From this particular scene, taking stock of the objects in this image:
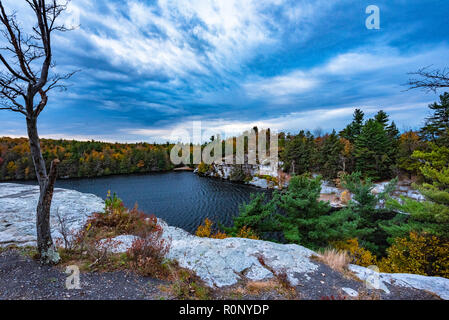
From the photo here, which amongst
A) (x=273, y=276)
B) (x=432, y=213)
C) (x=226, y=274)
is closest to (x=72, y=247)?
(x=226, y=274)

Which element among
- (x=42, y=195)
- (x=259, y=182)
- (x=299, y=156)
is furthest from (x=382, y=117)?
(x=42, y=195)

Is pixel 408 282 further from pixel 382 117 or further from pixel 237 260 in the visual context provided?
pixel 382 117

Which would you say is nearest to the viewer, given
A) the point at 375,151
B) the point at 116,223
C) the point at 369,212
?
the point at 116,223

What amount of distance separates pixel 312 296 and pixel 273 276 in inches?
44.8

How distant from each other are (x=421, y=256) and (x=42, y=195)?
17278mm

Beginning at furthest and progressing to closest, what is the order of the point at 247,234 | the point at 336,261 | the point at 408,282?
the point at 247,234, the point at 336,261, the point at 408,282

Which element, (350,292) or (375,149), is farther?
(375,149)

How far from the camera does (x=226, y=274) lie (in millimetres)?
5402

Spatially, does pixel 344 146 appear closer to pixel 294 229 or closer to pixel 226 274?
pixel 294 229

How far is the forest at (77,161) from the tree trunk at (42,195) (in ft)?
250

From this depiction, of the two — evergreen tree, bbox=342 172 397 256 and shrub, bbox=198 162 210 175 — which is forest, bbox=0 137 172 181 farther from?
evergreen tree, bbox=342 172 397 256

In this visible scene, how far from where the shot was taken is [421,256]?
32.8 feet

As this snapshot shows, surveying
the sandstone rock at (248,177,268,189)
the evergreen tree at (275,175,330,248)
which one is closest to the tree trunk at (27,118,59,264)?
the evergreen tree at (275,175,330,248)
